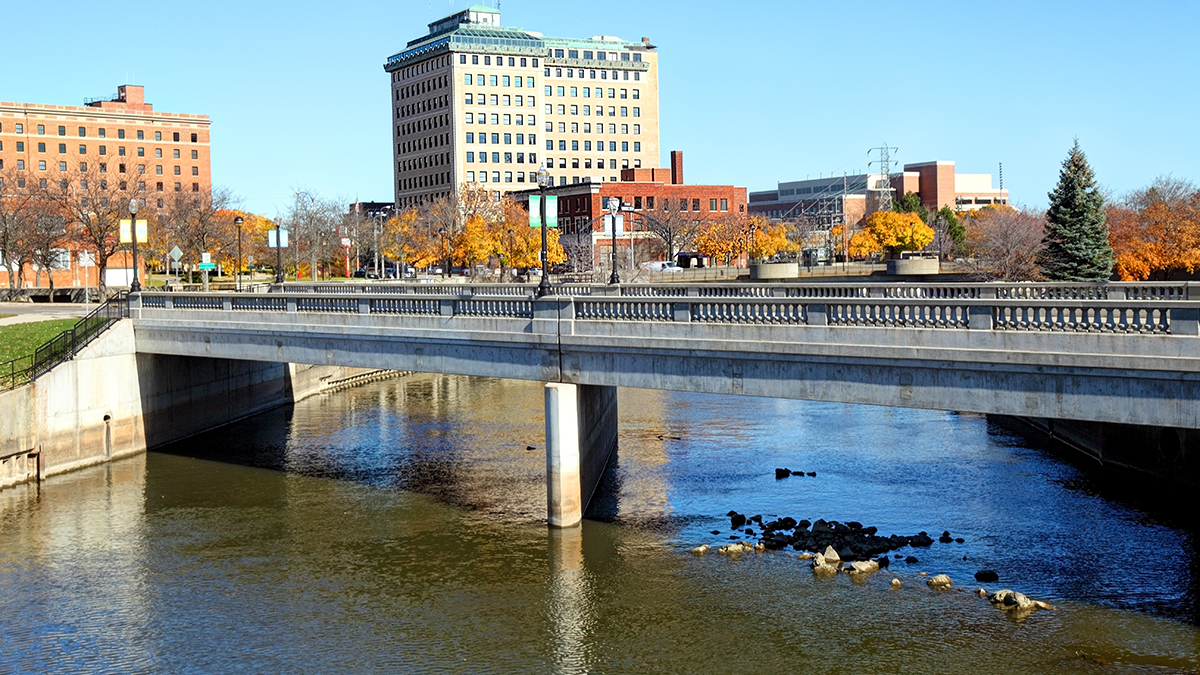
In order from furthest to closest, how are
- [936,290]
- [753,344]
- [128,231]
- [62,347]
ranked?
[128,231]
[62,347]
[936,290]
[753,344]

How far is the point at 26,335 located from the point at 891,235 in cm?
8396

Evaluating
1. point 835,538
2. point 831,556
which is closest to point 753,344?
point 831,556

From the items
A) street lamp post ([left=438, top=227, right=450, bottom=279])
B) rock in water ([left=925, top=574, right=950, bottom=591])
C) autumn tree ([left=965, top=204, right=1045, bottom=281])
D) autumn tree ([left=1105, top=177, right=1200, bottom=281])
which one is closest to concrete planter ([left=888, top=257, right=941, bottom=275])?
autumn tree ([left=965, top=204, right=1045, bottom=281])

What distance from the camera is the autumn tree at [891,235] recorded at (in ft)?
371

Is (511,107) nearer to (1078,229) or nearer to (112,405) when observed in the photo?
(1078,229)

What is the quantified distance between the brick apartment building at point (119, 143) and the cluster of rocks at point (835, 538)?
359 feet

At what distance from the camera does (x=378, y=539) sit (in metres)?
29.3

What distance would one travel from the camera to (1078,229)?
56906mm

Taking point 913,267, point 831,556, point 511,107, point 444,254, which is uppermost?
point 511,107

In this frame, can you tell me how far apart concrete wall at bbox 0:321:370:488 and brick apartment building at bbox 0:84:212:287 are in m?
85.6

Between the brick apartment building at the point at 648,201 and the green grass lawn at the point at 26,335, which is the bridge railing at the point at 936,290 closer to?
the green grass lawn at the point at 26,335

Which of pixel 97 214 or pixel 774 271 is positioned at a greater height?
pixel 97 214

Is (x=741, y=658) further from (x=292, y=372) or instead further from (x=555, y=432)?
(x=292, y=372)

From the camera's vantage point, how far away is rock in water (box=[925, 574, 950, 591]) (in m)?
23.9
